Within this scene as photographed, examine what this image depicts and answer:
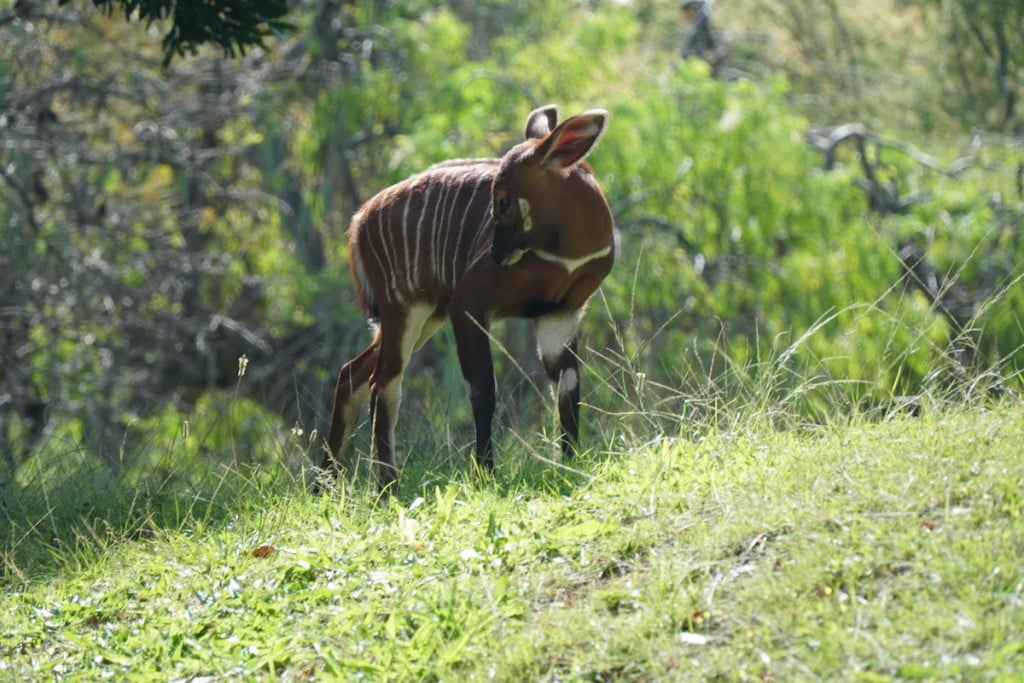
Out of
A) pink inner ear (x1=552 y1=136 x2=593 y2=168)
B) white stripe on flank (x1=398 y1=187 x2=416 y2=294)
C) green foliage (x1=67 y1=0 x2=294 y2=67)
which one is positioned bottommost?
white stripe on flank (x1=398 y1=187 x2=416 y2=294)

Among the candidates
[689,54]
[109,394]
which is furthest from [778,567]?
[689,54]

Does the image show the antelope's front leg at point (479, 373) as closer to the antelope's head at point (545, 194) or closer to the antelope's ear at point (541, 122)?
the antelope's head at point (545, 194)

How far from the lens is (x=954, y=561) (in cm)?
474

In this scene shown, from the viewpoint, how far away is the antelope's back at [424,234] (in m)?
7.38

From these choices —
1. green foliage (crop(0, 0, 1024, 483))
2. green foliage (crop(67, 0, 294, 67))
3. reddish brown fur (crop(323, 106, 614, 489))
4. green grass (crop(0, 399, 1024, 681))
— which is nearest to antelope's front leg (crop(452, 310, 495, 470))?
reddish brown fur (crop(323, 106, 614, 489))

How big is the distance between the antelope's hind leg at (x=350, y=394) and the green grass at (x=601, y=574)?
126 cm

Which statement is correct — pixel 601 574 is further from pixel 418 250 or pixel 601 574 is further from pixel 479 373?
pixel 418 250

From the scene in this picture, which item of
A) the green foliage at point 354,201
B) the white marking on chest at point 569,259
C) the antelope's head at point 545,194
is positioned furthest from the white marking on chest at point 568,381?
the green foliage at point 354,201

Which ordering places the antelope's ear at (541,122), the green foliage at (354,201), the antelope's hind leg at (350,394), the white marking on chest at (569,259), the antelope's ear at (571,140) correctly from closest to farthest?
the antelope's ear at (571,140)
the white marking on chest at (569,259)
the antelope's ear at (541,122)
the antelope's hind leg at (350,394)
the green foliage at (354,201)

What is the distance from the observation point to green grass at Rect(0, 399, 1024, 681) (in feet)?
15.2

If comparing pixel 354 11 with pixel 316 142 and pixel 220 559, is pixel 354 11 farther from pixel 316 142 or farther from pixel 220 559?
pixel 220 559

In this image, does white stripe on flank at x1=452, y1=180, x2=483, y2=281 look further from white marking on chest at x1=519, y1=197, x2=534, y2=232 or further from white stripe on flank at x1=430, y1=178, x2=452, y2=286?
white marking on chest at x1=519, y1=197, x2=534, y2=232

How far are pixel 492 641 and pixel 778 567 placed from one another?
100 cm

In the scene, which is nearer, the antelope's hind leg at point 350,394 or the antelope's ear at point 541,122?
the antelope's ear at point 541,122
